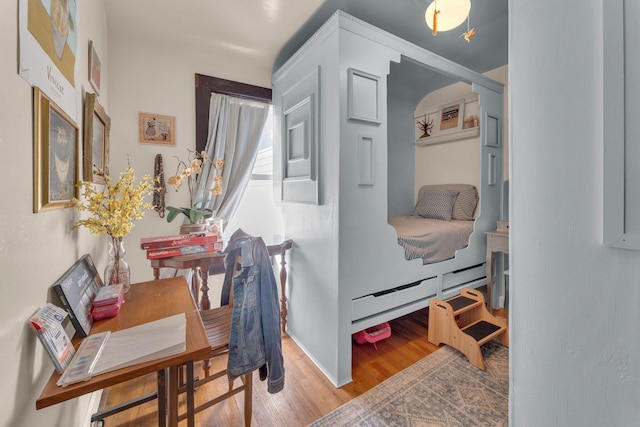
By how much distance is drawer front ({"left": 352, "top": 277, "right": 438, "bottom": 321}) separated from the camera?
183cm

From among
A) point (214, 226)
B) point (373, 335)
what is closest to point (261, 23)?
point (214, 226)

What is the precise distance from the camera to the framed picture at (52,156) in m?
0.74

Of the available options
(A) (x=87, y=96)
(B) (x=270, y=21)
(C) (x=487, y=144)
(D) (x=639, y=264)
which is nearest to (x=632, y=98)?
(D) (x=639, y=264)

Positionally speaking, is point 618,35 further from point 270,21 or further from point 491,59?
point 491,59

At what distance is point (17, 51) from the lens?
65cm

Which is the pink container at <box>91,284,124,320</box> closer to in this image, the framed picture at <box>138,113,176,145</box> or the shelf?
the framed picture at <box>138,113,176,145</box>

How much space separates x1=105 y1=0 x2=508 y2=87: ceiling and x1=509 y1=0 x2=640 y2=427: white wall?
1607 mm

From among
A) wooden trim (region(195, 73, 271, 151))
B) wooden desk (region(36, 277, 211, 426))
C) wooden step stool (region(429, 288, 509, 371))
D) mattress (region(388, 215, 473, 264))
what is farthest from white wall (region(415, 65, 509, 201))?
wooden desk (region(36, 277, 211, 426))

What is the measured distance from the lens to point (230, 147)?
244 centimetres

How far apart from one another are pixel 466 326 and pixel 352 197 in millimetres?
1528

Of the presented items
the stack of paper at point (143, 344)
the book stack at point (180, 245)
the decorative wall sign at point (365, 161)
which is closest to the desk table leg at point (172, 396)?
the stack of paper at point (143, 344)

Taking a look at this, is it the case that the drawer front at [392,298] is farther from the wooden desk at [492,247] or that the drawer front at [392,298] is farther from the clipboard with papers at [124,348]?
the clipboard with papers at [124,348]

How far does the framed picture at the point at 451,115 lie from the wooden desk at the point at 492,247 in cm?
130

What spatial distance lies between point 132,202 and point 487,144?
10.1 ft
